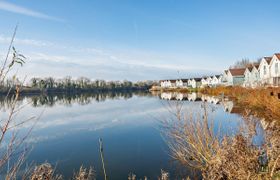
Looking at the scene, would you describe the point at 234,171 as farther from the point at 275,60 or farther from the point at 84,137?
the point at 275,60

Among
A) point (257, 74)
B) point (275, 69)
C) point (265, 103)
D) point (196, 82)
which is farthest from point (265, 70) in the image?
point (196, 82)

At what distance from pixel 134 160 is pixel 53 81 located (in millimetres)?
116357

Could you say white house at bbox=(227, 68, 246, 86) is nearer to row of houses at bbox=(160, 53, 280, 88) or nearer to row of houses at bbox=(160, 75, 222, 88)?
row of houses at bbox=(160, 53, 280, 88)

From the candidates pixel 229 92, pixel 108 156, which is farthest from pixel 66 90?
pixel 108 156

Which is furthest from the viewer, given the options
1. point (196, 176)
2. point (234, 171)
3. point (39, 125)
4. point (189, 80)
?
point (189, 80)

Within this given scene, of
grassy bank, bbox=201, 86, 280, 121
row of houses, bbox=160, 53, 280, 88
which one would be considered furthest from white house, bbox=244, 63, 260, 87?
grassy bank, bbox=201, 86, 280, 121

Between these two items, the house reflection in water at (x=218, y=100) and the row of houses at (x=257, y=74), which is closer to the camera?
the house reflection in water at (x=218, y=100)

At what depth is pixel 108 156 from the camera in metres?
12.6

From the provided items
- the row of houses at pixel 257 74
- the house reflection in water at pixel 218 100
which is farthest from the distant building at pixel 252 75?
the house reflection in water at pixel 218 100

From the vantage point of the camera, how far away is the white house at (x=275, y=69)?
44.6 meters

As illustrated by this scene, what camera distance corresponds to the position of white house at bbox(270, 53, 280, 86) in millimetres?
44616

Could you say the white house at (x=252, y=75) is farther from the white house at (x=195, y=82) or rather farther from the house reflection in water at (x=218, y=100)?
the white house at (x=195, y=82)

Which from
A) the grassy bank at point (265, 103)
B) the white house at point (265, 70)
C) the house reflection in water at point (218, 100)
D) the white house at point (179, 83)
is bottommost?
the house reflection in water at point (218, 100)

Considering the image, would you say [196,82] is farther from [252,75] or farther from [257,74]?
[257,74]
